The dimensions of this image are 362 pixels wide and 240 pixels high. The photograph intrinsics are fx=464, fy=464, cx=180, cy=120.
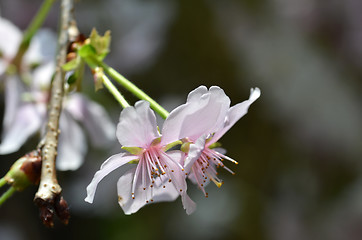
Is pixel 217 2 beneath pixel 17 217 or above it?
above

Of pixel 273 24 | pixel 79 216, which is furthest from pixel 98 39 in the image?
pixel 273 24

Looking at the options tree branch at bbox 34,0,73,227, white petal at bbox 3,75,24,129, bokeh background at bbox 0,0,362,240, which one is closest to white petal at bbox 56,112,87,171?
white petal at bbox 3,75,24,129

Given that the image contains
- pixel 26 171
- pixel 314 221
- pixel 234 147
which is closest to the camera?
→ pixel 26 171

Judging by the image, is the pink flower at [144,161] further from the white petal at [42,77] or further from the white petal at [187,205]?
the white petal at [42,77]

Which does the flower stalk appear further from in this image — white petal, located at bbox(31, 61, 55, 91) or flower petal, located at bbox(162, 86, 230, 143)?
white petal, located at bbox(31, 61, 55, 91)

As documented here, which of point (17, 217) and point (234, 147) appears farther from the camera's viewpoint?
point (234, 147)

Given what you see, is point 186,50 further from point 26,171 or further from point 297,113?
point 26,171
